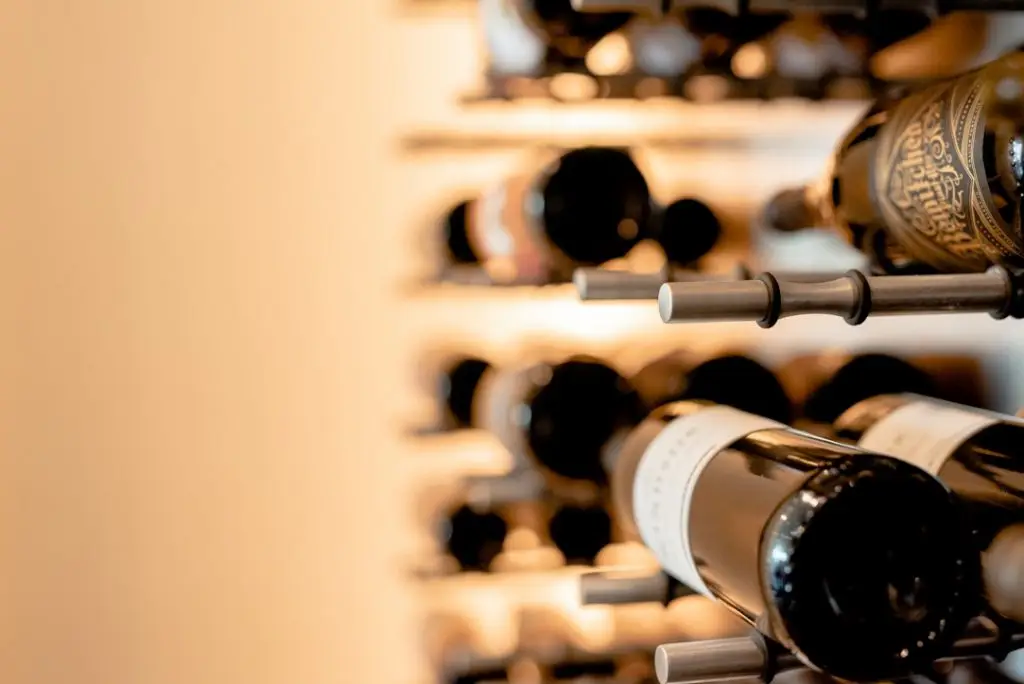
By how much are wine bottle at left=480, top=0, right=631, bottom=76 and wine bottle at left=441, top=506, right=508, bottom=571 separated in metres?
0.34

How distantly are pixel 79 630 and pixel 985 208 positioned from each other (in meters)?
0.75

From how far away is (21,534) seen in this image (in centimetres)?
75

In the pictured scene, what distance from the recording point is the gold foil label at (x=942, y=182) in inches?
14.8

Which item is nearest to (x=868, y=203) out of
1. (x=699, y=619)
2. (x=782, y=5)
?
(x=782, y=5)

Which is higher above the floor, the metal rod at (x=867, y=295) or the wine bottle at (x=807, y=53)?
the wine bottle at (x=807, y=53)

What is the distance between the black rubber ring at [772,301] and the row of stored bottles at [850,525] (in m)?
0.06

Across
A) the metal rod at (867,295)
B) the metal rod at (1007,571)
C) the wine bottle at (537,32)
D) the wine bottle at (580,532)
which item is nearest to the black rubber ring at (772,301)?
the metal rod at (867,295)

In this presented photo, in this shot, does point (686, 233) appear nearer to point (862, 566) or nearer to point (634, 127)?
point (634, 127)

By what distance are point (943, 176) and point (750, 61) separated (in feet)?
0.89

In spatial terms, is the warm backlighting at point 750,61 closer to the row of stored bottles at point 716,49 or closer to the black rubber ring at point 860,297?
the row of stored bottles at point 716,49

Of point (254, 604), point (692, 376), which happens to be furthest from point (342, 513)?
point (692, 376)

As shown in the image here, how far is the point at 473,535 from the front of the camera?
71 centimetres

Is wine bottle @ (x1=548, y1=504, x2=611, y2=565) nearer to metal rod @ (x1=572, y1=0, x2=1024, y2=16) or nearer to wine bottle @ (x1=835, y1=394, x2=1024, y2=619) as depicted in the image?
wine bottle @ (x1=835, y1=394, x2=1024, y2=619)

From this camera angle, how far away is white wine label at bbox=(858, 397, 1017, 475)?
0.43 meters
